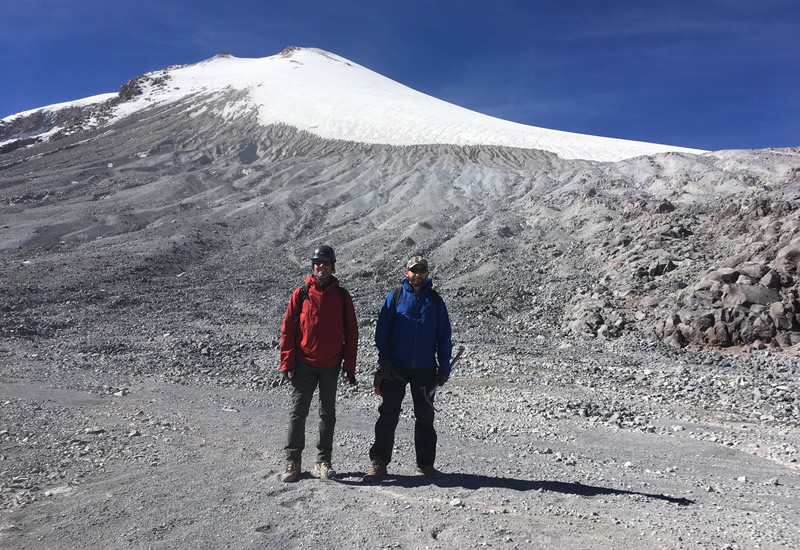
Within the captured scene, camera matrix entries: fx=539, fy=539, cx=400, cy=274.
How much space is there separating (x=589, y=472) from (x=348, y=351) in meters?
2.61

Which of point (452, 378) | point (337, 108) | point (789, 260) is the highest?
point (337, 108)

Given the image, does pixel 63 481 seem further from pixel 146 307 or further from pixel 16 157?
pixel 16 157

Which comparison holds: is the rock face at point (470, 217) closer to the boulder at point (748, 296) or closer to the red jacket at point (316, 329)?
the boulder at point (748, 296)

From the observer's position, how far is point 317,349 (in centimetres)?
475

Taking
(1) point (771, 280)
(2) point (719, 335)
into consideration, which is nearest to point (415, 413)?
(2) point (719, 335)

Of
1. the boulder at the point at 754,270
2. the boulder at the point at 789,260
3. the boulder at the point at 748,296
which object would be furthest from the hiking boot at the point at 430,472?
the boulder at the point at 789,260

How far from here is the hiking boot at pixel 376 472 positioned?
474cm

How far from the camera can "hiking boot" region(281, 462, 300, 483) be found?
15.3 ft

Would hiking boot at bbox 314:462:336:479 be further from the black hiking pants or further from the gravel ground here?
the black hiking pants

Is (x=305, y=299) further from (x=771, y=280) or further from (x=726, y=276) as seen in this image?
(x=726, y=276)

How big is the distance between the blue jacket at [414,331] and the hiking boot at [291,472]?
119cm

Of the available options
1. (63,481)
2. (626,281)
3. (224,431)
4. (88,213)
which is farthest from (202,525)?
(88,213)

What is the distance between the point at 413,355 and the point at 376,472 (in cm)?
109

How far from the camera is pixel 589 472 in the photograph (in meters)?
5.18
